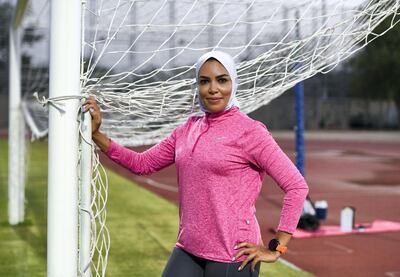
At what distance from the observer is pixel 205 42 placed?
358 cm

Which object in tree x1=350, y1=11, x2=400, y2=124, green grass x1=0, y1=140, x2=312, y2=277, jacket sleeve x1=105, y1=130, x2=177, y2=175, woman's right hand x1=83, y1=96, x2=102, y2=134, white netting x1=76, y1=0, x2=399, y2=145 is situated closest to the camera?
woman's right hand x1=83, y1=96, x2=102, y2=134

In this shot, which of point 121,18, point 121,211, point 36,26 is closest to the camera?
point 121,18

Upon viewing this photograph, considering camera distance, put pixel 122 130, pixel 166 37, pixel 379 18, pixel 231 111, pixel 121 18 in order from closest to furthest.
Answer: pixel 231 111 → pixel 121 18 → pixel 166 37 → pixel 379 18 → pixel 122 130

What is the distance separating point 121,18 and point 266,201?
27.5 feet

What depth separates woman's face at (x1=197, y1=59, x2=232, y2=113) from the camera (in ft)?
8.29

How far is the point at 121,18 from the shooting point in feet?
9.79

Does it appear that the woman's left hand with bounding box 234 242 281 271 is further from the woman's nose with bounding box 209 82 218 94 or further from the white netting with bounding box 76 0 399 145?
the white netting with bounding box 76 0 399 145

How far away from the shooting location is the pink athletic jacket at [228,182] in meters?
2.45

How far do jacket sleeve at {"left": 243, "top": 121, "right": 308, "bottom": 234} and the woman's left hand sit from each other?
0.37ft

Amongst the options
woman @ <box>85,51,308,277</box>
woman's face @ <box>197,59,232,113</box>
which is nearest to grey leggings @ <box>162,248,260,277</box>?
woman @ <box>85,51,308,277</box>

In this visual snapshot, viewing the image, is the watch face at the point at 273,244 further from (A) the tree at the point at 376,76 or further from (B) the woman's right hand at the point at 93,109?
(A) the tree at the point at 376,76

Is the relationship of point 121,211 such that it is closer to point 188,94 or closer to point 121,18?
point 188,94

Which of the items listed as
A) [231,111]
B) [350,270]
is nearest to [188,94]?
[231,111]

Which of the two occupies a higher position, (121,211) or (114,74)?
(114,74)
